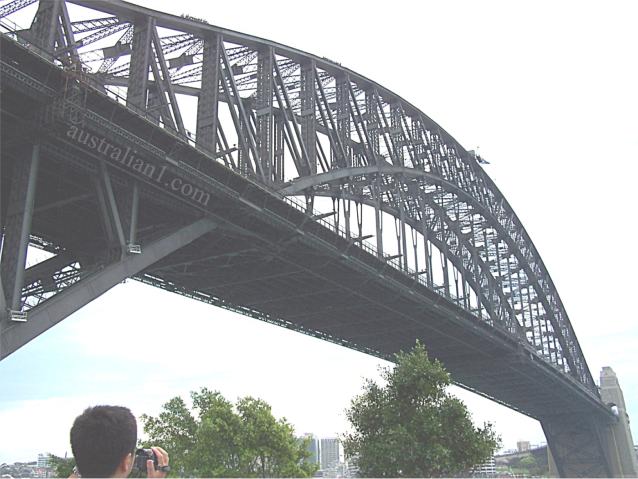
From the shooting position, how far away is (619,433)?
121250mm

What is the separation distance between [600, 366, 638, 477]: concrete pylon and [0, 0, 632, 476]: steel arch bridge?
47.2 m

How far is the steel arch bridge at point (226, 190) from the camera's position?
24234mm

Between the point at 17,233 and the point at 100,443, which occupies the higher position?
the point at 17,233

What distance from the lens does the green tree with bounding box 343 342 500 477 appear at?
3114 centimetres

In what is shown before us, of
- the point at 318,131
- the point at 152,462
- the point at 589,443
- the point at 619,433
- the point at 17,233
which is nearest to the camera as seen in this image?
the point at 152,462

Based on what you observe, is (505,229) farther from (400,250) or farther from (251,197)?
(251,197)

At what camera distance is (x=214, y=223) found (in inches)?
1314

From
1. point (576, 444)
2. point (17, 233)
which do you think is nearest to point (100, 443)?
point (17, 233)

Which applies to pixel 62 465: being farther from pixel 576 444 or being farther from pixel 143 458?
pixel 576 444

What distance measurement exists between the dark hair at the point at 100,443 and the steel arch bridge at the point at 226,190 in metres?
18.4

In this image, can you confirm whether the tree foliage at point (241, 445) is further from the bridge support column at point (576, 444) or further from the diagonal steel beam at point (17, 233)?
the bridge support column at point (576, 444)

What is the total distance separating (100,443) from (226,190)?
27597 millimetres

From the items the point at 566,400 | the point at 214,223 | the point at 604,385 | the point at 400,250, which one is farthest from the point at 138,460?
the point at 604,385

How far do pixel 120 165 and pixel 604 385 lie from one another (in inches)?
4911
